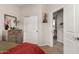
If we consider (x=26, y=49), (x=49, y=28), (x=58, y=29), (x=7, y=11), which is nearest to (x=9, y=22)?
(x=7, y=11)

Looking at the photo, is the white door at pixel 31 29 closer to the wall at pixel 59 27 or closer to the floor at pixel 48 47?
the floor at pixel 48 47

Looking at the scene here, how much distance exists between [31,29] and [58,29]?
0.36 meters

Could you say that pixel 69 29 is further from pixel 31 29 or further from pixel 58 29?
pixel 31 29

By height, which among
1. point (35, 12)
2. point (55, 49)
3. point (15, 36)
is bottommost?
point (55, 49)

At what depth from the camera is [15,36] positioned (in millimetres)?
1503

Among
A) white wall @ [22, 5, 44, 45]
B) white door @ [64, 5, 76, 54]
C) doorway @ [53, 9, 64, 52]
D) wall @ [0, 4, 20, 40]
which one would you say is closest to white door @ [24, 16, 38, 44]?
white wall @ [22, 5, 44, 45]

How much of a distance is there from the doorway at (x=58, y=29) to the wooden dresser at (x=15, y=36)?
458mm

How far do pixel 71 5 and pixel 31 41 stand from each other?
0.69 m

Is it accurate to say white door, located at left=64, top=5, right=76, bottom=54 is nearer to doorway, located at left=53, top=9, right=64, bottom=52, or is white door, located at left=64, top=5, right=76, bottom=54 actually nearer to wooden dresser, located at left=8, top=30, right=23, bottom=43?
doorway, located at left=53, top=9, right=64, bottom=52

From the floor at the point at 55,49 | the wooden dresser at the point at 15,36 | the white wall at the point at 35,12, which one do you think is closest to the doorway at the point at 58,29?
the floor at the point at 55,49

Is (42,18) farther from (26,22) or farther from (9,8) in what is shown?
(9,8)

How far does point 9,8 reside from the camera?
139 centimetres

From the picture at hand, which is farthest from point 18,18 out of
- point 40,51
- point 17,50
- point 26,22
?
point 40,51

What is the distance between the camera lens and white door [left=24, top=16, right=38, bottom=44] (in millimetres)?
1441
